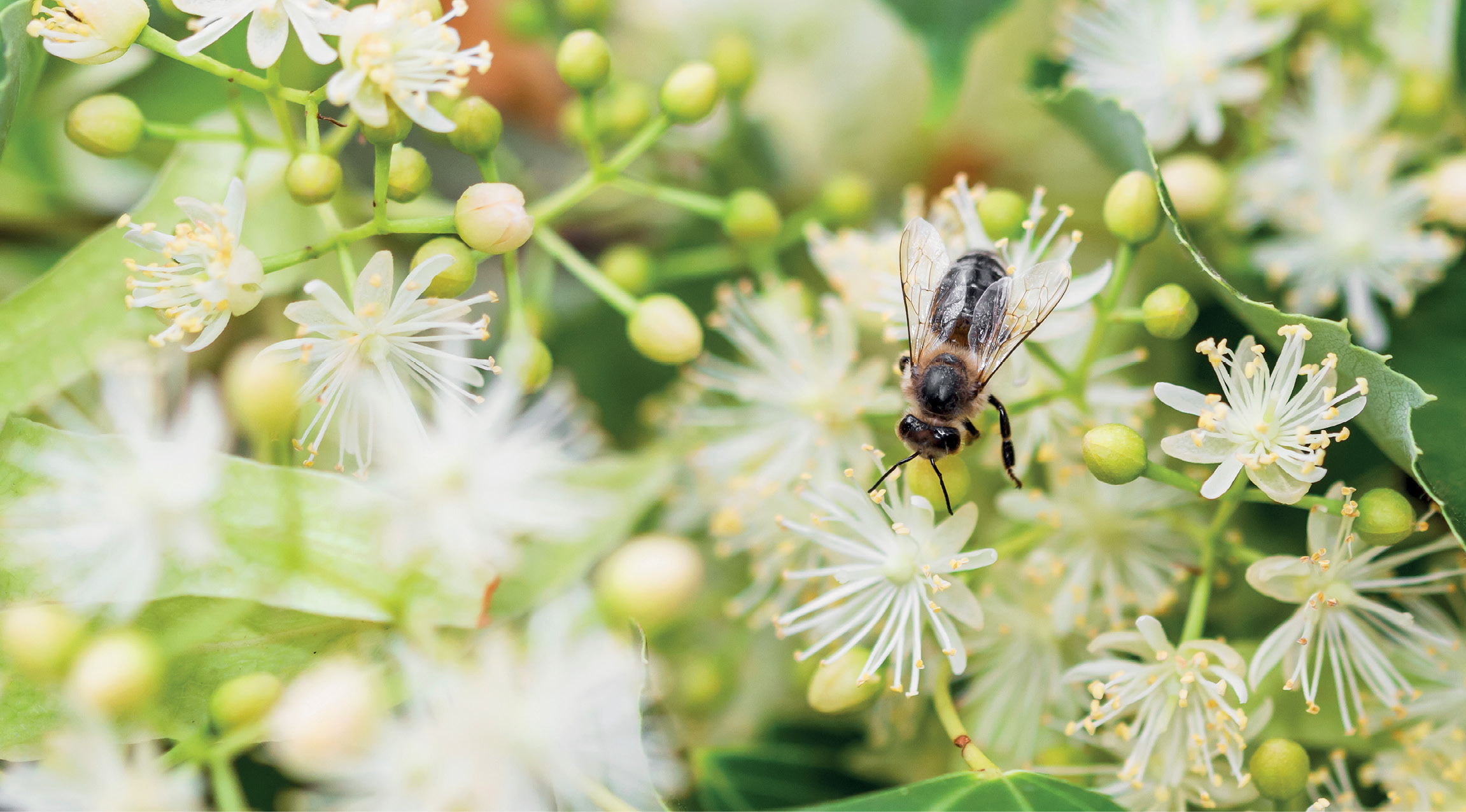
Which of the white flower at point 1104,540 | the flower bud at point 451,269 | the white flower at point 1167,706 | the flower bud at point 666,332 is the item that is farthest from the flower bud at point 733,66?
the white flower at point 1167,706

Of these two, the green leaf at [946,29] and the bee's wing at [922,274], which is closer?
the bee's wing at [922,274]

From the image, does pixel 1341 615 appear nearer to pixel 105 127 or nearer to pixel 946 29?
pixel 946 29

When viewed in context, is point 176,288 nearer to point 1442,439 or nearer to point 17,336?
point 17,336

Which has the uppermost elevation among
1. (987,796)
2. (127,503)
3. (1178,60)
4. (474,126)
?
(1178,60)

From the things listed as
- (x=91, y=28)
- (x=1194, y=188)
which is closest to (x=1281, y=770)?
(x=1194, y=188)

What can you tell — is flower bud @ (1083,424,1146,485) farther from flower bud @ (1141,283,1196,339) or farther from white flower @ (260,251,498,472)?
white flower @ (260,251,498,472)

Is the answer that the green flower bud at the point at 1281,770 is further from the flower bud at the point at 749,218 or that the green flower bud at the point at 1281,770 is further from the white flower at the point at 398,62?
the white flower at the point at 398,62

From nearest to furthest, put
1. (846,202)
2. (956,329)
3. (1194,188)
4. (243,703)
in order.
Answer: (243,703), (956,329), (1194,188), (846,202)
